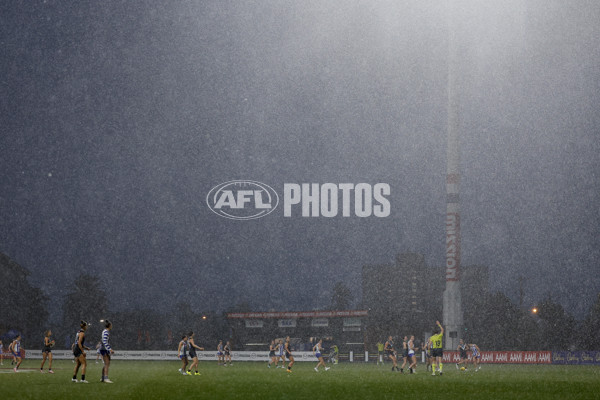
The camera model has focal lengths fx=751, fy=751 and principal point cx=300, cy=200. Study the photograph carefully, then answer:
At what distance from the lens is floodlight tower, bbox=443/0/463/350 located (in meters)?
68.2

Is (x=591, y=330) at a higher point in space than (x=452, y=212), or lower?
lower

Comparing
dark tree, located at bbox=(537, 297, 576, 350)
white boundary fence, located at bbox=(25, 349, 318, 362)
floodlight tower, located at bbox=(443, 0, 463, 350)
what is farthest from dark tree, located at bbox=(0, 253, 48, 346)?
dark tree, located at bbox=(537, 297, 576, 350)

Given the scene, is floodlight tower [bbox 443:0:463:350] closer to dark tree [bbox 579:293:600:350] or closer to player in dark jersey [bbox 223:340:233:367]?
player in dark jersey [bbox 223:340:233:367]

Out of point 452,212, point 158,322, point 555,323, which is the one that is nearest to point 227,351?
point 452,212

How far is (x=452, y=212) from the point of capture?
7738cm

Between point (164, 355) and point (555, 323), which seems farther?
point (555, 323)

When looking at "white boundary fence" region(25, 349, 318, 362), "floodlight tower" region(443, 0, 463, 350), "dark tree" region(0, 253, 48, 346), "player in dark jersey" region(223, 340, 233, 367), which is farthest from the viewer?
"dark tree" region(0, 253, 48, 346)

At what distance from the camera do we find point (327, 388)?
23.5 metres

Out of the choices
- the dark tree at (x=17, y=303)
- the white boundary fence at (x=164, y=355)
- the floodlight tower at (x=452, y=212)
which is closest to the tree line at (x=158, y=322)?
the dark tree at (x=17, y=303)

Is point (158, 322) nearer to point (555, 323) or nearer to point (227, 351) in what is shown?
point (555, 323)

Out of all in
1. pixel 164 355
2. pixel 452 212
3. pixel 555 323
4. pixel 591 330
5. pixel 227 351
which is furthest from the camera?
pixel 555 323

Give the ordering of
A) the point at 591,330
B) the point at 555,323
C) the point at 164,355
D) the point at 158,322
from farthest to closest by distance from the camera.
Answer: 1. the point at 158,322
2. the point at 555,323
3. the point at 591,330
4. the point at 164,355

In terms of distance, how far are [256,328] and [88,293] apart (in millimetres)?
93081

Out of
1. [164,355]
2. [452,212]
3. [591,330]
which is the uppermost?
[452,212]
